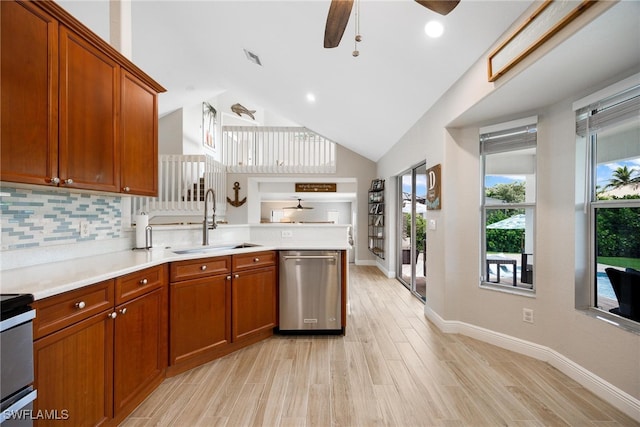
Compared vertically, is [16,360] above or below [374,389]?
above

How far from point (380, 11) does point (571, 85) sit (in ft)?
5.11

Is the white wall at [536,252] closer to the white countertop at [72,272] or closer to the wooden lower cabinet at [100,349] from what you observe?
the white countertop at [72,272]

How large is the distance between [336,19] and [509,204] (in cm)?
230

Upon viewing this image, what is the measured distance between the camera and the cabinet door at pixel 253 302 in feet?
7.93

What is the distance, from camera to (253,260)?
2566mm

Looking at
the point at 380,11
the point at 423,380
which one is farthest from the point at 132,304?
the point at 380,11

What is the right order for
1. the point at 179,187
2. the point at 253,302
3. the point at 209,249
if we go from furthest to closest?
1. the point at 179,187
2. the point at 209,249
3. the point at 253,302

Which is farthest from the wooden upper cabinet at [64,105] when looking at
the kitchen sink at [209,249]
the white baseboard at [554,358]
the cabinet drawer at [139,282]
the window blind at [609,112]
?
the window blind at [609,112]

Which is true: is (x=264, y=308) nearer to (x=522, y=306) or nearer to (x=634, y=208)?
(x=522, y=306)

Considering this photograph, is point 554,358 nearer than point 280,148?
Yes

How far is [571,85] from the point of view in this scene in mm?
1970

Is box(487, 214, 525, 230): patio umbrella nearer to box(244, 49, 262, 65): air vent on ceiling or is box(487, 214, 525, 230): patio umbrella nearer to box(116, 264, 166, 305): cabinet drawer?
box(116, 264, 166, 305): cabinet drawer

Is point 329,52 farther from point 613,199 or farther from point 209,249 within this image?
point 613,199

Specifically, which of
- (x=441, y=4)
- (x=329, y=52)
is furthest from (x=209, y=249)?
(x=441, y=4)
